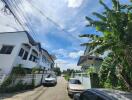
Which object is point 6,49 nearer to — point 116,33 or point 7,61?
point 7,61

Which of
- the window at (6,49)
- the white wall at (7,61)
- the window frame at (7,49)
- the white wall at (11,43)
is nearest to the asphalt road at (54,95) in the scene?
the white wall at (7,61)

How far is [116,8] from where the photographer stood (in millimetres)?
10008

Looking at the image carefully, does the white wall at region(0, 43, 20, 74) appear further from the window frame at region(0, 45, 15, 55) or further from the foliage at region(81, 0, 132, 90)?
the foliage at region(81, 0, 132, 90)

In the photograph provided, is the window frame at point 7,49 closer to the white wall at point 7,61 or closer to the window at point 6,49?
the window at point 6,49

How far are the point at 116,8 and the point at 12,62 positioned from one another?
599 inches

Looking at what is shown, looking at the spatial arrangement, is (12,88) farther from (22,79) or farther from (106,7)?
(106,7)

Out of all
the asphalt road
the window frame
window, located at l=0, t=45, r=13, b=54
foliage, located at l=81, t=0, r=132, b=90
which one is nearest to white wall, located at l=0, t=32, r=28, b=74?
the window frame

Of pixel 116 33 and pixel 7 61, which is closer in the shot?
pixel 116 33

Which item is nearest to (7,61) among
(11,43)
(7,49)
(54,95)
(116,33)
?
(7,49)

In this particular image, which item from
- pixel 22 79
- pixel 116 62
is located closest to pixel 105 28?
pixel 116 62

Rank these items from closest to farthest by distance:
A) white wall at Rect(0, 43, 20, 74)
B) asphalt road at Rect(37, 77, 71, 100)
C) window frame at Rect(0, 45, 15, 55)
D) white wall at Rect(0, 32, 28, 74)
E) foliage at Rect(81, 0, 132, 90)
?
1. foliage at Rect(81, 0, 132, 90)
2. asphalt road at Rect(37, 77, 71, 100)
3. white wall at Rect(0, 43, 20, 74)
4. white wall at Rect(0, 32, 28, 74)
5. window frame at Rect(0, 45, 15, 55)

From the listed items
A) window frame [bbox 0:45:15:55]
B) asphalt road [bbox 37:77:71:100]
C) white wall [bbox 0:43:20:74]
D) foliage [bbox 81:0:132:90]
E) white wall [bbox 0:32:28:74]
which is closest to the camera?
foliage [bbox 81:0:132:90]

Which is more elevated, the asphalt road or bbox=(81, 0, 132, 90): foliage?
bbox=(81, 0, 132, 90): foliage

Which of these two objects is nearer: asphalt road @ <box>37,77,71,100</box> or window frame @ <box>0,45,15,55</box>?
asphalt road @ <box>37,77,71,100</box>
